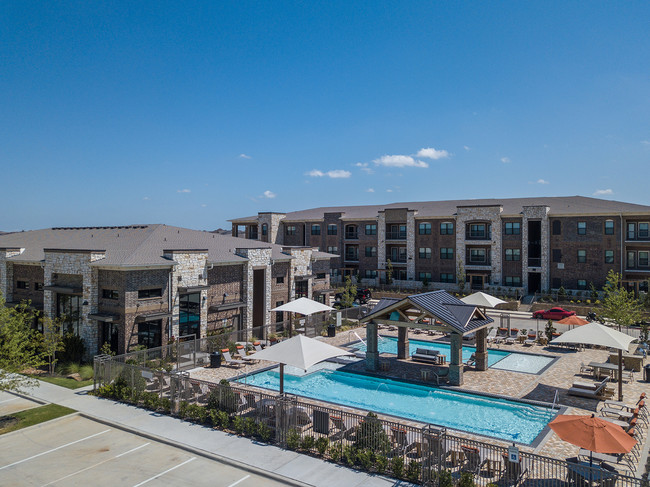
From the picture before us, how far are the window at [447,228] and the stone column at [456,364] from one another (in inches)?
1382

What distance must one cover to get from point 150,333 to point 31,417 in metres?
8.58

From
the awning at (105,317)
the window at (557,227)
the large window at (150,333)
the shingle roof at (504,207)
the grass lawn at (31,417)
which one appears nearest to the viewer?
the grass lawn at (31,417)

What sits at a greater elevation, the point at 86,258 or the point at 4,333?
the point at 86,258

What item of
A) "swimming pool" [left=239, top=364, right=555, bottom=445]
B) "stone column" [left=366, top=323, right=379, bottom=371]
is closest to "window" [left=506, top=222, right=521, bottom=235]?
"stone column" [left=366, top=323, right=379, bottom=371]

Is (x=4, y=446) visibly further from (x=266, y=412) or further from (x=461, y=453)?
(x=461, y=453)

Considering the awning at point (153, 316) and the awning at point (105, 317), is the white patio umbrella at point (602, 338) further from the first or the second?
the awning at point (105, 317)

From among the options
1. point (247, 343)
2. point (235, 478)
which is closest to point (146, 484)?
point (235, 478)

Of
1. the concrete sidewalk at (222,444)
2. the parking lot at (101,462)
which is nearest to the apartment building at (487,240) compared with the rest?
the concrete sidewalk at (222,444)

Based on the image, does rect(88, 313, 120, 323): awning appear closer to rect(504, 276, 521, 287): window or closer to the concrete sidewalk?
the concrete sidewalk

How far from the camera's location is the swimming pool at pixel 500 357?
24.7 m

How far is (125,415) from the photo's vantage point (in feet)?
54.4

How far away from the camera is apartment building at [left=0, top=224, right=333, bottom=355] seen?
24.0m

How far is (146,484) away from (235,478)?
2.26 metres

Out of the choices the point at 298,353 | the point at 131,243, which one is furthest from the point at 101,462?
the point at 131,243
